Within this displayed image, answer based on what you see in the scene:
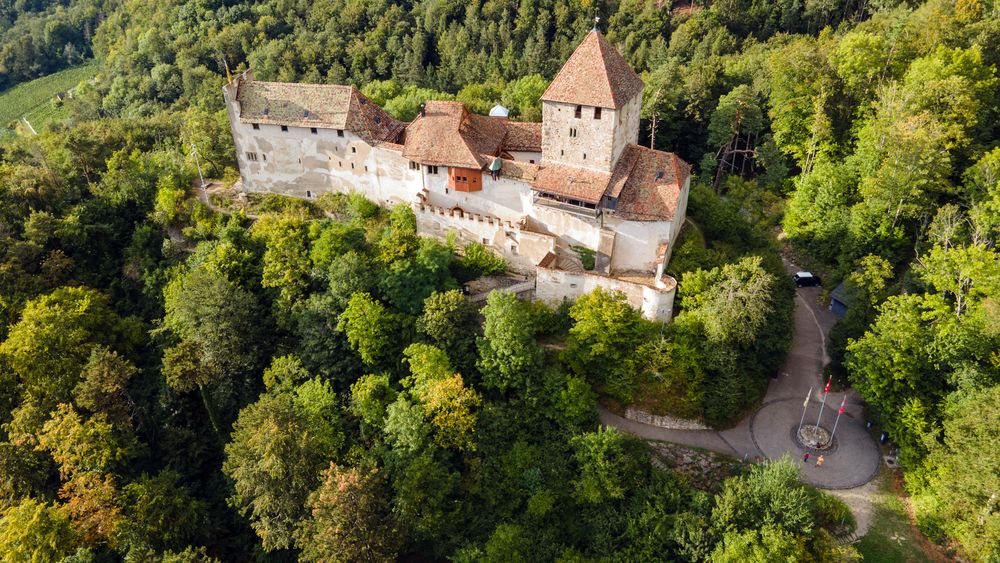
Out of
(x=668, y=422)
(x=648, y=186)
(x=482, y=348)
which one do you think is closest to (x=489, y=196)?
(x=648, y=186)

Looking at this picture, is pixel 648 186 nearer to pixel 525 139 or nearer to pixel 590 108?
pixel 590 108

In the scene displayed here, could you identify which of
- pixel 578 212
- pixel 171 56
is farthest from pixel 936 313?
pixel 171 56

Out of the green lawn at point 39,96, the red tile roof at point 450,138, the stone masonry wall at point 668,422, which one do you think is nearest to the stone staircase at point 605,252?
the stone masonry wall at point 668,422

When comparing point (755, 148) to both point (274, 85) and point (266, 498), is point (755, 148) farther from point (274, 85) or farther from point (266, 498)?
point (266, 498)

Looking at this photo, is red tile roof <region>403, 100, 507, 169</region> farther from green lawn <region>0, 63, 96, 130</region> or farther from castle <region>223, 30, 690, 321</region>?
green lawn <region>0, 63, 96, 130</region>

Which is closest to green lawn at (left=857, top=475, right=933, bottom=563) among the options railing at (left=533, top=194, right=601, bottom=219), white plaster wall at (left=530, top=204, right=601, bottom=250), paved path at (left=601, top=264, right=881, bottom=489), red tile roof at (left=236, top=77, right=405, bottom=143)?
paved path at (left=601, top=264, right=881, bottom=489)
